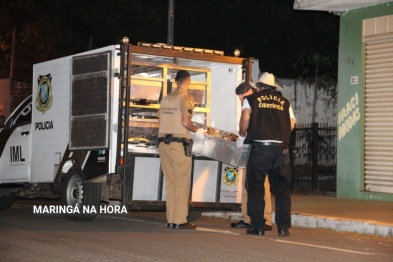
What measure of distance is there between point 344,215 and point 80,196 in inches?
158

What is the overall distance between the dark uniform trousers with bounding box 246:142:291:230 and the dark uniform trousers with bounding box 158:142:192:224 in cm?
90

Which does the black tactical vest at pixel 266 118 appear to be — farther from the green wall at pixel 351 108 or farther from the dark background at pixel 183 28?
the dark background at pixel 183 28

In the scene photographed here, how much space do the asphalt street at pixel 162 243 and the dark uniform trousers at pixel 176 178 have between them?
10.1 inches

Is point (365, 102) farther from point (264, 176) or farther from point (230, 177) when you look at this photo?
point (264, 176)

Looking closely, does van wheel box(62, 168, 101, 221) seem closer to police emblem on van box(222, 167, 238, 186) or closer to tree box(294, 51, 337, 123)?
police emblem on van box(222, 167, 238, 186)

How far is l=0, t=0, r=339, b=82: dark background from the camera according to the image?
27.3m

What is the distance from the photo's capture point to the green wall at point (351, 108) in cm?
1424

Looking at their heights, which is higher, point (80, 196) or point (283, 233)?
point (80, 196)

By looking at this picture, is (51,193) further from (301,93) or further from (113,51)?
(301,93)

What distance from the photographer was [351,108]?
14.5 meters

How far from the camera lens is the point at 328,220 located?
35.2 ft

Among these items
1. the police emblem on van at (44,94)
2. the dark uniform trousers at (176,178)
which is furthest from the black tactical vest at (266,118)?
the police emblem on van at (44,94)

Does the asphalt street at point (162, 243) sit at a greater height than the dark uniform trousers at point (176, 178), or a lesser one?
lesser

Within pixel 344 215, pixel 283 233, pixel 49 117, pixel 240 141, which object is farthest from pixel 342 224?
pixel 49 117
